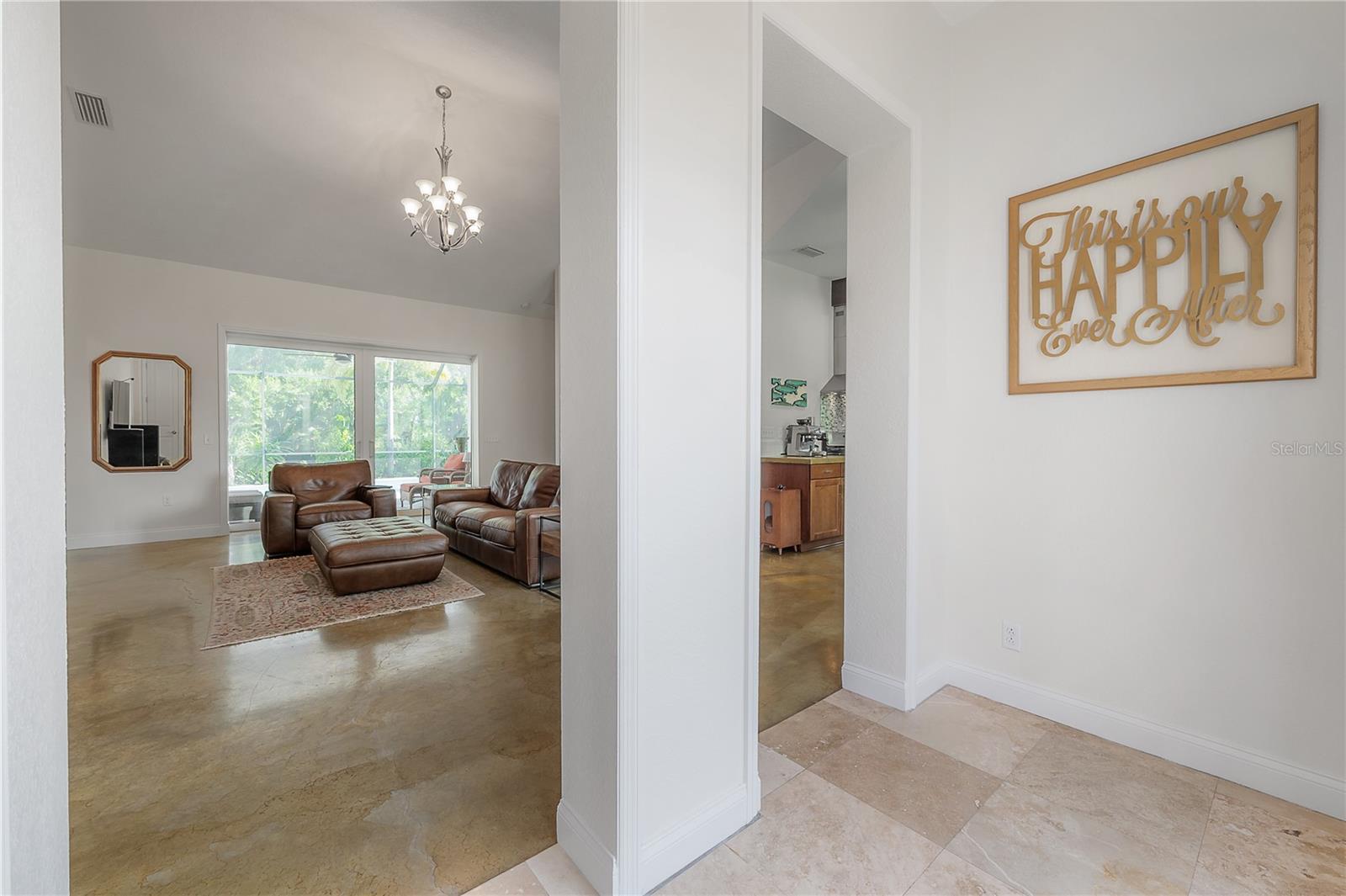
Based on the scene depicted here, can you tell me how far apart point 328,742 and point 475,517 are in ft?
9.05

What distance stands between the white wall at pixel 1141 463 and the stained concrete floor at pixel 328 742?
3.34ft

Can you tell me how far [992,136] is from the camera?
90.7 inches

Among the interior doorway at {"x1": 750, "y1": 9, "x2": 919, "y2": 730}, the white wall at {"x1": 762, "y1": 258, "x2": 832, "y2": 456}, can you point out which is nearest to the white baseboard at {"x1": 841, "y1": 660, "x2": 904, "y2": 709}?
the interior doorway at {"x1": 750, "y1": 9, "x2": 919, "y2": 730}

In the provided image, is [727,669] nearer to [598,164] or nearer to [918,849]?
[918,849]

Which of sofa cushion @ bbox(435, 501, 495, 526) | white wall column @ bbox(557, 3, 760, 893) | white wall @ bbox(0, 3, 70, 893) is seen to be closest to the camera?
white wall @ bbox(0, 3, 70, 893)

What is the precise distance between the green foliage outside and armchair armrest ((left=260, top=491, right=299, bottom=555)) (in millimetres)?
1793

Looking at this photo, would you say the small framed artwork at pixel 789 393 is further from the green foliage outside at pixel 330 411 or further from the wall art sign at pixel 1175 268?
the green foliage outside at pixel 330 411

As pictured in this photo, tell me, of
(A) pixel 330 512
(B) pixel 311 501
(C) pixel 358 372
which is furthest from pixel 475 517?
(C) pixel 358 372

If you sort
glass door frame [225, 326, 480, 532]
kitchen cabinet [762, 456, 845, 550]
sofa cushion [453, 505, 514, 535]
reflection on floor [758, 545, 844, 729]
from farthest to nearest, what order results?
glass door frame [225, 326, 480, 532]
kitchen cabinet [762, 456, 845, 550]
sofa cushion [453, 505, 514, 535]
reflection on floor [758, 545, 844, 729]

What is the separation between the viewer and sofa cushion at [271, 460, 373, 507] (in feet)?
17.7

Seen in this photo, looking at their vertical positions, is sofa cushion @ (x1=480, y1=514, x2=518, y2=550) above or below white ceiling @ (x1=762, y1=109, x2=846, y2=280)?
below

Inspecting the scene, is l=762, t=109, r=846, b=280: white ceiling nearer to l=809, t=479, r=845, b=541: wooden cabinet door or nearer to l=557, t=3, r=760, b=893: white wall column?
l=557, t=3, r=760, b=893: white wall column

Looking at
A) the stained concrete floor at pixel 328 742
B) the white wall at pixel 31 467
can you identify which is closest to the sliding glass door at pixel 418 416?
the stained concrete floor at pixel 328 742

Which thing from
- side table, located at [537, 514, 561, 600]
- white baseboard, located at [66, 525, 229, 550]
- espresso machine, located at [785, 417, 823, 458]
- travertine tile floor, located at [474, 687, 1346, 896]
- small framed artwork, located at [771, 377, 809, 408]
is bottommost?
travertine tile floor, located at [474, 687, 1346, 896]
